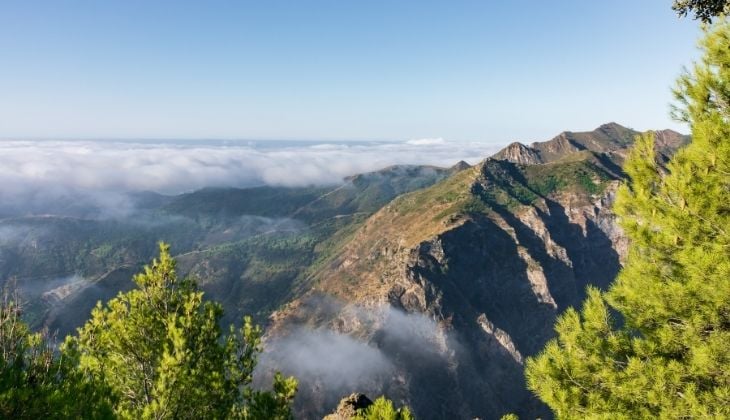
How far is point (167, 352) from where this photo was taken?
19.9m

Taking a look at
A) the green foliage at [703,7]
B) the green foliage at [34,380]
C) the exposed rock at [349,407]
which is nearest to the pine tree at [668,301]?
the green foliage at [703,7]

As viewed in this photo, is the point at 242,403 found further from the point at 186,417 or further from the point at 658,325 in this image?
the point at 658,325

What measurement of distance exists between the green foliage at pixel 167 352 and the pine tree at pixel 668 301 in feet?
52.5

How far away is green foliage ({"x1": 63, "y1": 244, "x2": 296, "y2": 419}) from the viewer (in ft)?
67.1

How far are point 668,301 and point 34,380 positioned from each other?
21.7 metres

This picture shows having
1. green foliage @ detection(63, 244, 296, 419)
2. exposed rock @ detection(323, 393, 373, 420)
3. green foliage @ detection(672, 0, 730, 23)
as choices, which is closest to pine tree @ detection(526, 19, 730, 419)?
green foliage @ detection(672, 0, 730, 23)

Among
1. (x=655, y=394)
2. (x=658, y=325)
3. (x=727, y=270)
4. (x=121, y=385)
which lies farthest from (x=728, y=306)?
(x=121, y=385)

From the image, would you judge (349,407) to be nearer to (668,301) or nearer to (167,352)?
(167,352)

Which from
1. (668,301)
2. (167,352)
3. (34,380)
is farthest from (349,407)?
(668,301)

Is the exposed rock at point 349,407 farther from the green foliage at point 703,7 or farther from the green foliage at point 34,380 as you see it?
the green foliage at point 703,7

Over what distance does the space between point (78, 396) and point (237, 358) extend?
31.4 ft

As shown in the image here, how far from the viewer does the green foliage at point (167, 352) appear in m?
20.5

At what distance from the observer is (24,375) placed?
14.4 meters

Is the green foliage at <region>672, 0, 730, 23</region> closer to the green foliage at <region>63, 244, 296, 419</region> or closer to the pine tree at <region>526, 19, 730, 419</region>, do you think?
the pine tree at <region>526, 19, 730, 419</region>
